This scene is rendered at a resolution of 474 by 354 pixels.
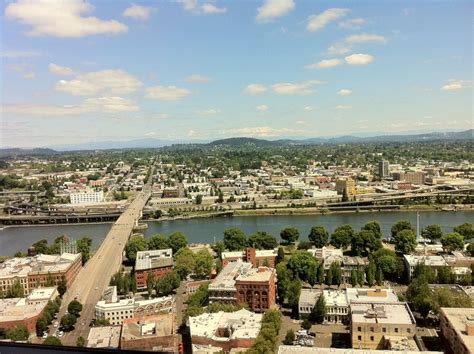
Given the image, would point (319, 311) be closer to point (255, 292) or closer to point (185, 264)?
point (255, 292)

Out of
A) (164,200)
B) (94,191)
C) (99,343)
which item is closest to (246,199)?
(164,200)

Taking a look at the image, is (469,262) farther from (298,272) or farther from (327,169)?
(327,169)

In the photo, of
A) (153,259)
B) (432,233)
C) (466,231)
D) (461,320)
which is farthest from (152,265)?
(466,231)

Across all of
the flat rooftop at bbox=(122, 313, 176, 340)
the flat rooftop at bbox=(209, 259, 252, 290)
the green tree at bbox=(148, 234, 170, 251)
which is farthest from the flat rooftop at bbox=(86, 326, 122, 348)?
the green tree at bbox=(148, 234, 170, 251)

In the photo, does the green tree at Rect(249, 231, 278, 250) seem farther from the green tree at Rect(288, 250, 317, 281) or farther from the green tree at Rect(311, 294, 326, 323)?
the green tree at Rect(311, 294, 326, 323)

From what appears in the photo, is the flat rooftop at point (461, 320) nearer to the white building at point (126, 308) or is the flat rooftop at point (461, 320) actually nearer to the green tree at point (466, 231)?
the white building at point (126, 308)
